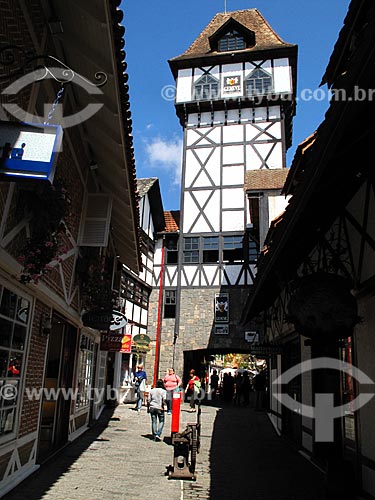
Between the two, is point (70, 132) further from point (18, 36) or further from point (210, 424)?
point (210, 424)

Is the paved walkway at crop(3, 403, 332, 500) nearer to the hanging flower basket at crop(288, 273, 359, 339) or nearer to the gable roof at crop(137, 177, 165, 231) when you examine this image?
the hanging flower basket at crop(288, 273, 359, 339)

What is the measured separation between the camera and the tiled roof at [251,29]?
2420 cm

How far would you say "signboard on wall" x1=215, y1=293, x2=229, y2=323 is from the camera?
20.8m

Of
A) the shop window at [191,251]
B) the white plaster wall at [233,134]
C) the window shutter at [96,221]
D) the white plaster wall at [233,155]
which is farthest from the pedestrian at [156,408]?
the white plaster wall at [233,134]

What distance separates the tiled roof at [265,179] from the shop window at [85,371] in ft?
31.9

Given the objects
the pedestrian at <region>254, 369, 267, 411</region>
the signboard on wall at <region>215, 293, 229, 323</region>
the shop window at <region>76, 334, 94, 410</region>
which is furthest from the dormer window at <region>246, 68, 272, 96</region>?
the shop window at <region>76, 334, 94, 410</region>

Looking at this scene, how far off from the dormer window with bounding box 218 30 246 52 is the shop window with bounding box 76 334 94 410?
65.4 ft

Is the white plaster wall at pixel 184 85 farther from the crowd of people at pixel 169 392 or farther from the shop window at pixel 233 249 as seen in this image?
the crowd of people at pixel 169 392

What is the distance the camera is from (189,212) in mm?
22359

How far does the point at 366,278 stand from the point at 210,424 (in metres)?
10.1

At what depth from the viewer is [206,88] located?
78.5ft

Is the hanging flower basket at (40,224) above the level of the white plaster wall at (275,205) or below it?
below

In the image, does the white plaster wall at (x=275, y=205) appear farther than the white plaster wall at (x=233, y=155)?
No

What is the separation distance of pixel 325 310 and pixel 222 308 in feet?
56.9
